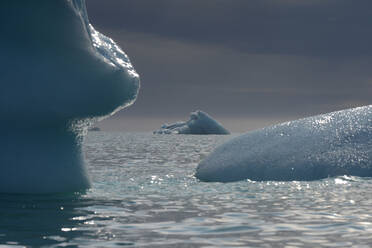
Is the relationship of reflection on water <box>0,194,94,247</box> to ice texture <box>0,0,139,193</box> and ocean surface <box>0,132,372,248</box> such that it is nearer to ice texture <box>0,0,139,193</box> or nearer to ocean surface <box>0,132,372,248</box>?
ocean surface <box>0,132,372,248</box>

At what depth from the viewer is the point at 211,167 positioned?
511 inches

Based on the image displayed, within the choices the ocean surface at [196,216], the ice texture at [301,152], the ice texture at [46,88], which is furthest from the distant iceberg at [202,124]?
the ice texture at [46,88]

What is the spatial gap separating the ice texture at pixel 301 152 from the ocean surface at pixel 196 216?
0.89m

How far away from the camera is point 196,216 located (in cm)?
725

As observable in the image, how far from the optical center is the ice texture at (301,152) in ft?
39.3

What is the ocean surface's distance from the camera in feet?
18.8

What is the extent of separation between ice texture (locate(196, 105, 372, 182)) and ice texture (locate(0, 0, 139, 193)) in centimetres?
378

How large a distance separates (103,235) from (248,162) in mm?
7026

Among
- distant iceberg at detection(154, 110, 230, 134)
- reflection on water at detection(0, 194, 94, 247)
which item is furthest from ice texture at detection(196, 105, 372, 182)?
distant iceberg at detection(154, 110, 230, 134)

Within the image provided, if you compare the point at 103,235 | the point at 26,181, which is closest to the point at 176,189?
the point at 26,181

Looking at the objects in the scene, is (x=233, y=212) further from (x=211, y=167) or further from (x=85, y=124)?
(x=211, y=167)

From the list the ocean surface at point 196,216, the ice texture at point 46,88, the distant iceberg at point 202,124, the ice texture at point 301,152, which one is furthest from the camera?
the distant iceberg at point 202,124

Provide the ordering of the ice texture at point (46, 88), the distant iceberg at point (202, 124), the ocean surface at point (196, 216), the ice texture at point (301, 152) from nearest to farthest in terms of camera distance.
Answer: the ocean surface at point (196, 216) < the ice texture at point (46, 88) < the ice texture at point (301, 152) < the distant iceberg at point (202, 124)

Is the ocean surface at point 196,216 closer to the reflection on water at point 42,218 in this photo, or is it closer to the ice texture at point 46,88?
the reflection on water at point 42,218
